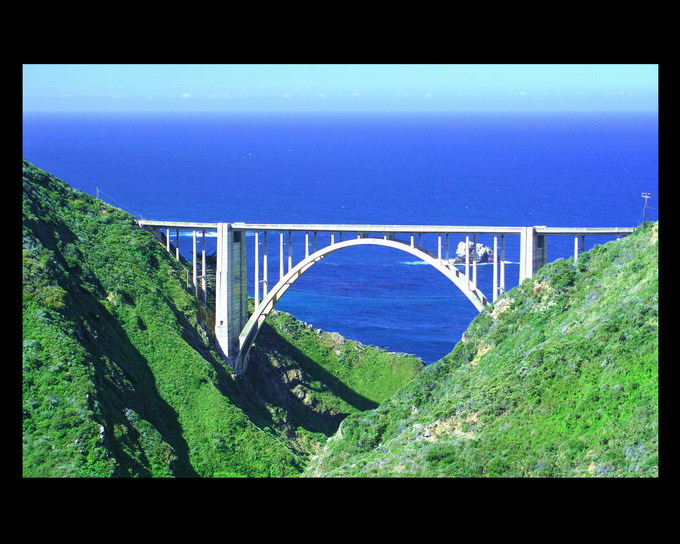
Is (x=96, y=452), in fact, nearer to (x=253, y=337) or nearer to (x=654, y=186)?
(x=253, y=337)

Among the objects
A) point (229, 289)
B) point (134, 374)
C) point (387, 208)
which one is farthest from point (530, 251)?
point (387, 208)

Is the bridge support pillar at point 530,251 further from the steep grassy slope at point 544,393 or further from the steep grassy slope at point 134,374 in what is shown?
the steep grassy slope at point 134,374

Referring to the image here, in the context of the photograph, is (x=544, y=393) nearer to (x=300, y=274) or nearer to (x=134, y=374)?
(x=134, y=374)

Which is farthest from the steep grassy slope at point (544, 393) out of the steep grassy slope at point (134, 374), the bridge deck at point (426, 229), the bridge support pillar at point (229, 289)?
the bridge support pillar at point (229, 289)

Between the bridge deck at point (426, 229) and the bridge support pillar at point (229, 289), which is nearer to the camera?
the bridge deck at point (426, 229)

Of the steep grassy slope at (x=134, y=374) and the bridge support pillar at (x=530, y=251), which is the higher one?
the bridge support pillar at (x=530, y=251)

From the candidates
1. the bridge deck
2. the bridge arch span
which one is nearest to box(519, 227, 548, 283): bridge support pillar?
the bridge deck

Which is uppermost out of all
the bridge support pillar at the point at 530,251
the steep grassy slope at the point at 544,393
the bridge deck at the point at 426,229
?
the bridge deck at the point at 426,229
